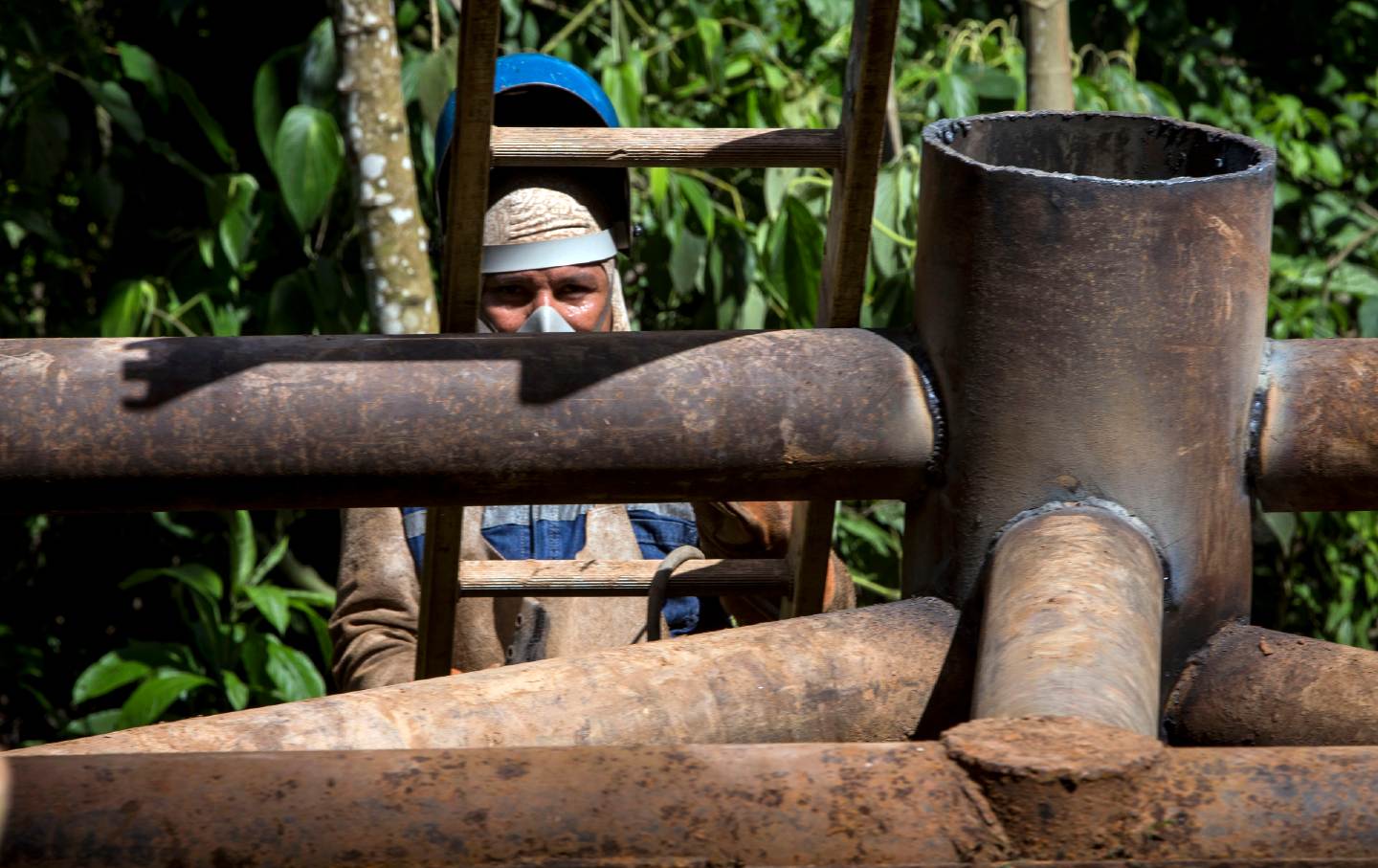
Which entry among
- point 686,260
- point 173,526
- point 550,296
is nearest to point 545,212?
point 550,296

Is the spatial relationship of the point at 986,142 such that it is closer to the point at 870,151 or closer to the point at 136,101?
the point at 870,151

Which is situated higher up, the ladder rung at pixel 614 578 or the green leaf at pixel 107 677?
the ladder rung at pixel 614 578

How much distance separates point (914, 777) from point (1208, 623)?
60cm

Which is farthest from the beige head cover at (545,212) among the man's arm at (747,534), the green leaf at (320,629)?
the green leaf at (320,629)

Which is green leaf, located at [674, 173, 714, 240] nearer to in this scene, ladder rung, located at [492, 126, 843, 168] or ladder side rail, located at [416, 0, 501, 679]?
ladder side rail, located at [416, 0, 501, 679]

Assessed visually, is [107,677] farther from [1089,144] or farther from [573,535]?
[1089,144]

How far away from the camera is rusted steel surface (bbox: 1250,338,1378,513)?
4.80 feet

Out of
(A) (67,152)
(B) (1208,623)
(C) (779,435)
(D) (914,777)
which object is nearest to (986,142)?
(C) (779,435)

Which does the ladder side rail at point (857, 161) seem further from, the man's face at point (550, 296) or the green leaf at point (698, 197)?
the green leaf at point (698, 197)

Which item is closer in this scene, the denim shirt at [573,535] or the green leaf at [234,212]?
the denim shirt at [573,535]

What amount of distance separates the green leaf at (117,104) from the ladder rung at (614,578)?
1970 mm

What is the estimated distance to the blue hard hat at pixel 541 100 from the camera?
256cm

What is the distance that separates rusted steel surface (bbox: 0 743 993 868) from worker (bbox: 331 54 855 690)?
147 centimetres

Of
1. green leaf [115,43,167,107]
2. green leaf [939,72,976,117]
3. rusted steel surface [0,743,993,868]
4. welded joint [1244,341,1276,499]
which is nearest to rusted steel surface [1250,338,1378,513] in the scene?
welded joint [1244,341,1276,499]
